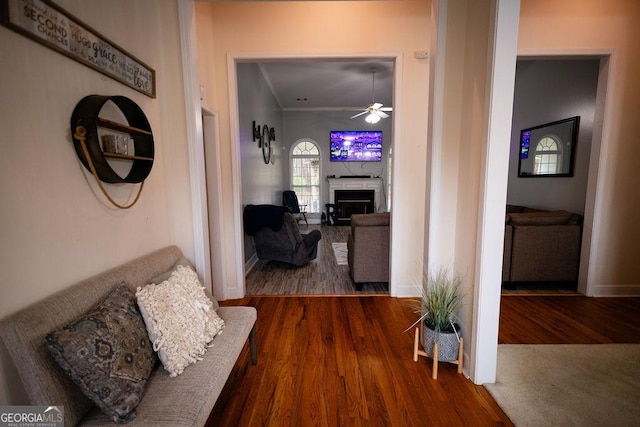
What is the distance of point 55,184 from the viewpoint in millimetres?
1098

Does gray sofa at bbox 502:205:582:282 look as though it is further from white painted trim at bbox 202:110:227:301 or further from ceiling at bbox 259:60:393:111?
white painted trim at bbox 202:110:227:301

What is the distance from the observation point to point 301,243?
382cm

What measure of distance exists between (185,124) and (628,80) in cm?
404

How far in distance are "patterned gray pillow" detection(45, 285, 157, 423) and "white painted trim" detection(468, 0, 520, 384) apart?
1.71 m

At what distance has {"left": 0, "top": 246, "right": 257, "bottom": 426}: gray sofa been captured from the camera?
0.86 m

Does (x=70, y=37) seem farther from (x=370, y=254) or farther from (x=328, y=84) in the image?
(x=328, y=84)

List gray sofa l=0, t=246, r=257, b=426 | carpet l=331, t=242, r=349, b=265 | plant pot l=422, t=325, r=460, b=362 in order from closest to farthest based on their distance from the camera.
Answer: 1. gray sofa l=0, t=246, r=257, b=426
2. plant pot l=422, t=325, r=460, b=362
3. carpet l=331, t=242, r=349, b=265

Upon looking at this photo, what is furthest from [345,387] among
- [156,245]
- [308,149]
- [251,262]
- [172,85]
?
[308,149]

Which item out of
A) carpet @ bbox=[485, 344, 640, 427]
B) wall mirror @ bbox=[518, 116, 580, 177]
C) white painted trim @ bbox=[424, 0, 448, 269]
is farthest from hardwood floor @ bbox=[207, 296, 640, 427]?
wall mirror @ bbox=[518, 116, 580, 177]

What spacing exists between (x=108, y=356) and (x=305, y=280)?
259 cm

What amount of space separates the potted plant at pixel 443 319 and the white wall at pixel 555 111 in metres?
2.81

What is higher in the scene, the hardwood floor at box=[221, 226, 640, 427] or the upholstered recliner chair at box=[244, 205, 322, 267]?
the upholstered recliner chair at box=[244, 205, 322, 267]

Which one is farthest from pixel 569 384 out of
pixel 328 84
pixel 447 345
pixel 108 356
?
pixel 328 84

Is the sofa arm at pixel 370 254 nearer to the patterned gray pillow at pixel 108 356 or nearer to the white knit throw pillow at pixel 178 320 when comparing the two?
the white knit throw pillow at pixel 178 320
